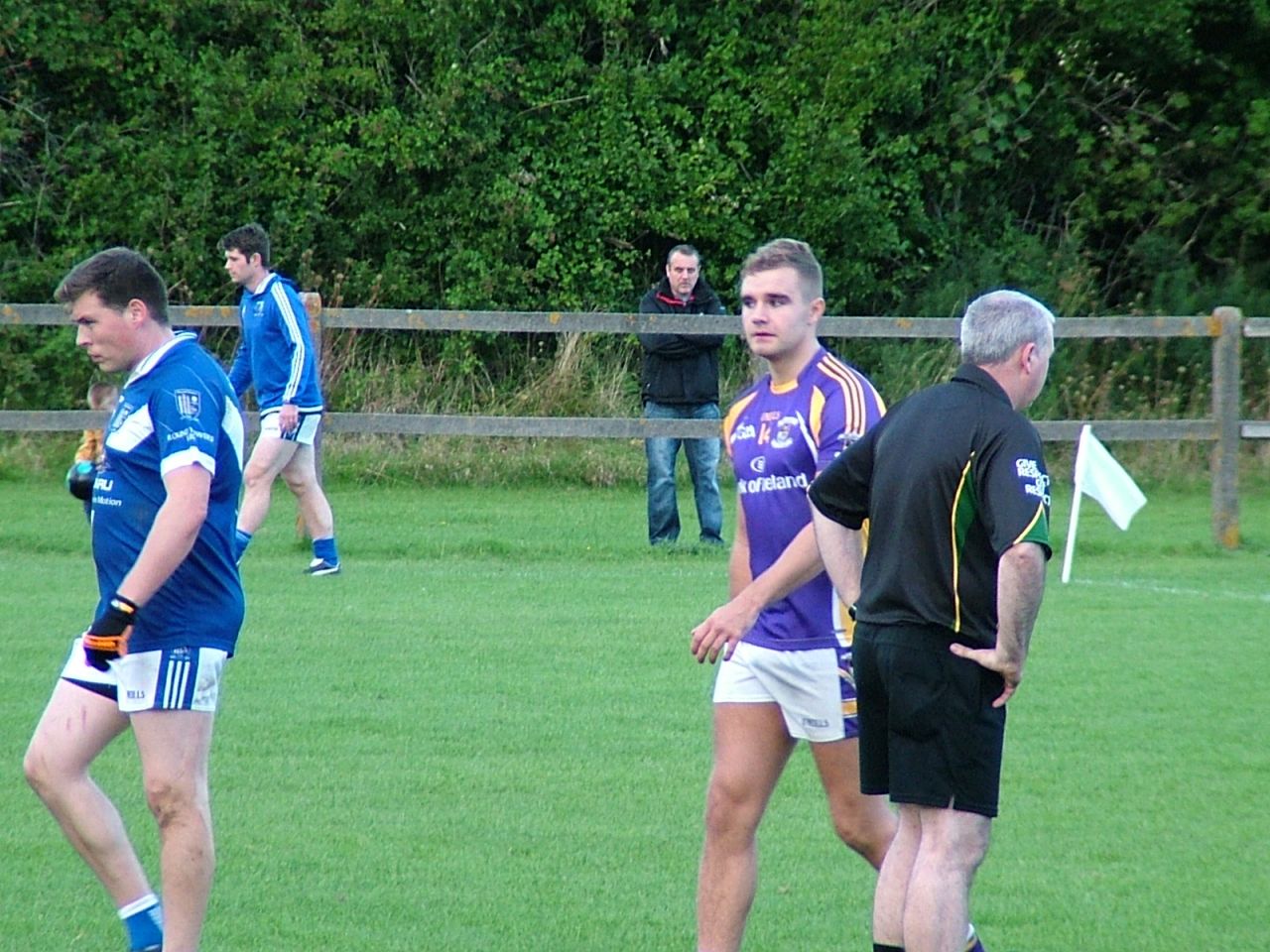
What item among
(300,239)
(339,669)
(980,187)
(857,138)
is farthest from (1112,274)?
(339,669)

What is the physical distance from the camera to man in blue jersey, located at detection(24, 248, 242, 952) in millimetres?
4516

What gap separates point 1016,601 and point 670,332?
9154 millimetres

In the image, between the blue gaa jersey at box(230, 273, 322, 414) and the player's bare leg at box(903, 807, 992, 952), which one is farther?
the blue gaa jersey at box(230, 273, 322, 414)

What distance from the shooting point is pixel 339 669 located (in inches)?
344

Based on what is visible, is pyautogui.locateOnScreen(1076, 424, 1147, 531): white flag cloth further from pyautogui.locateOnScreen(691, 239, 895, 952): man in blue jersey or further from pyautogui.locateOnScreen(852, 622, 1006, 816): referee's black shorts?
pyautogui.locateOnScreen(852, 622, 1006, 816): referee's black shorts

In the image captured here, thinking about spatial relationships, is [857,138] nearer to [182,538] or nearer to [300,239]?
[300,239]

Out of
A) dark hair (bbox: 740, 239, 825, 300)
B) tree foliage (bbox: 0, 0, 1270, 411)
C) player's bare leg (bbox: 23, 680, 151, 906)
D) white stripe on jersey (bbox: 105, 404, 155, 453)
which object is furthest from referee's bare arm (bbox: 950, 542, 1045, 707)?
tree foliage (bbox: 0, 0, 1270, 411)

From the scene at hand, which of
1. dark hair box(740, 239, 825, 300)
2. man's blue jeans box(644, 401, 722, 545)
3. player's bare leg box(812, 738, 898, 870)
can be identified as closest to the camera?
player's bare leg box(812, 738, 898, 870)

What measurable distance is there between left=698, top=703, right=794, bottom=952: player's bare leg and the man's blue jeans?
325 inches

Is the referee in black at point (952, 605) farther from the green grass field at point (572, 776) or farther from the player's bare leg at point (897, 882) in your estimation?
the green grass field at point (572, 776)

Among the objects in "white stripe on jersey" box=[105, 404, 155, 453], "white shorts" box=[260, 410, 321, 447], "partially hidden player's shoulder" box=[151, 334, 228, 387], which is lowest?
"white shorts" box=[260, 410, 321, 447]

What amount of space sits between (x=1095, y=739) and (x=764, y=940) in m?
2.83

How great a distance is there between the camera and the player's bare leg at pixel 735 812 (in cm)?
468

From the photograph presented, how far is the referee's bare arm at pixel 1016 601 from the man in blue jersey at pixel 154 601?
6.37ft
